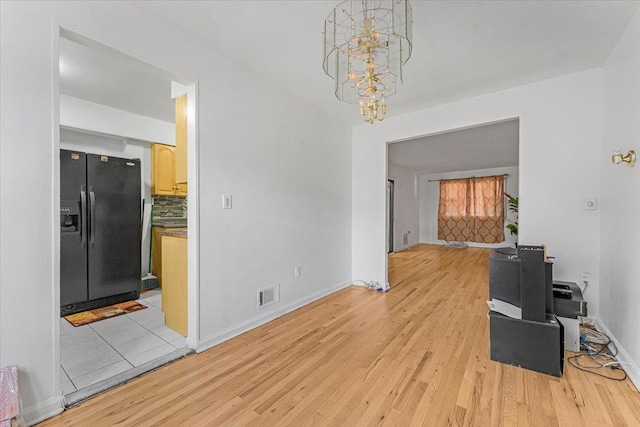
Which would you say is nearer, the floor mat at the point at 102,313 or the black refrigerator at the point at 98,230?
the floor mat at the point at 102,313

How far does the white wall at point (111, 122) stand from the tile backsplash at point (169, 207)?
870 mm

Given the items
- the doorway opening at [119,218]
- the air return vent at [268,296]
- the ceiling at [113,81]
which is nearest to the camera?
the doorway opening at [119,218]

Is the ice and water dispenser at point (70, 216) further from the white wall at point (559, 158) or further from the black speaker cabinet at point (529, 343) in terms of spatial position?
the white wall at point (559, 158)

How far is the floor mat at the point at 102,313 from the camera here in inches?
112

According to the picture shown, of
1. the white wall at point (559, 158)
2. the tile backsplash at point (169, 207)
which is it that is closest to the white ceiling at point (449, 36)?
the white wall at point (559, 158)

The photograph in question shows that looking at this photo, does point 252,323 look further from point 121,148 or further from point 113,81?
point 121,148

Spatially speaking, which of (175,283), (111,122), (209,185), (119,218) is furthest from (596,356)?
(111,122)

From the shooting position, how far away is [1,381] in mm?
1308

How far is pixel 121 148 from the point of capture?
157 inches

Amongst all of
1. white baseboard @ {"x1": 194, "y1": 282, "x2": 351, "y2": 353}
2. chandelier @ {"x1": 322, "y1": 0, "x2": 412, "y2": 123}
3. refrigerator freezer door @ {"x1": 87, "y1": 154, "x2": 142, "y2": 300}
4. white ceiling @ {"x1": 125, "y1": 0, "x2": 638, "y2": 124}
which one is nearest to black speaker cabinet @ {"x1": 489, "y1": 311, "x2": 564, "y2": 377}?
chandelier @ {"x1": 322, "y1": 0, "x2": 412, "y2": 123}

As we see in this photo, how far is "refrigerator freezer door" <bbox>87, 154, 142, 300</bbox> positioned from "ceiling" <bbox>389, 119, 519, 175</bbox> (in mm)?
4019

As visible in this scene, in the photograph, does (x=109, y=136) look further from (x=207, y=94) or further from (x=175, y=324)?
(x=175, y=324)

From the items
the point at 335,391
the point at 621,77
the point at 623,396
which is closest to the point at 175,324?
the point at 335,391

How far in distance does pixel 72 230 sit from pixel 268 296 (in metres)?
2.32
